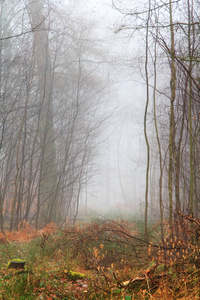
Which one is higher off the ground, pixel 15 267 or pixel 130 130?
pixel 130 130

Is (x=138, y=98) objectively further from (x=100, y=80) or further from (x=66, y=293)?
(x=66, y=293)

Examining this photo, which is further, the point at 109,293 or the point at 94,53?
the point at 94,53

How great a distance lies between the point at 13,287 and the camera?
104 inches

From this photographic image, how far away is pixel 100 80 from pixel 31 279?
961cm

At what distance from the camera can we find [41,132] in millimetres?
10008

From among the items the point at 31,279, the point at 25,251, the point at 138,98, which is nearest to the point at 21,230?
the point at 25,251

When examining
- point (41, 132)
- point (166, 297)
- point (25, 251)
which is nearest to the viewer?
point (166, 297)

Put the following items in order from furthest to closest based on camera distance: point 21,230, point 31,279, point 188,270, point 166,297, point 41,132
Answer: point 41,132 < point 21,230 < point 31,279 < point 188,270 < point 166,297

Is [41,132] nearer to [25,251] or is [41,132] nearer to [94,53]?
[94,53]

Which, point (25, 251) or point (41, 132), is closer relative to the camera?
point (25, 251)

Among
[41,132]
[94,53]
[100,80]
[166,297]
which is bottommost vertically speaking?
[166,297]

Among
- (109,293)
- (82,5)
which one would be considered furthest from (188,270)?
(82,5)

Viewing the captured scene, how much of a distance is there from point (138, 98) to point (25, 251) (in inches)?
864

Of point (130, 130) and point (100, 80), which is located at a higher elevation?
point (130, 130)
